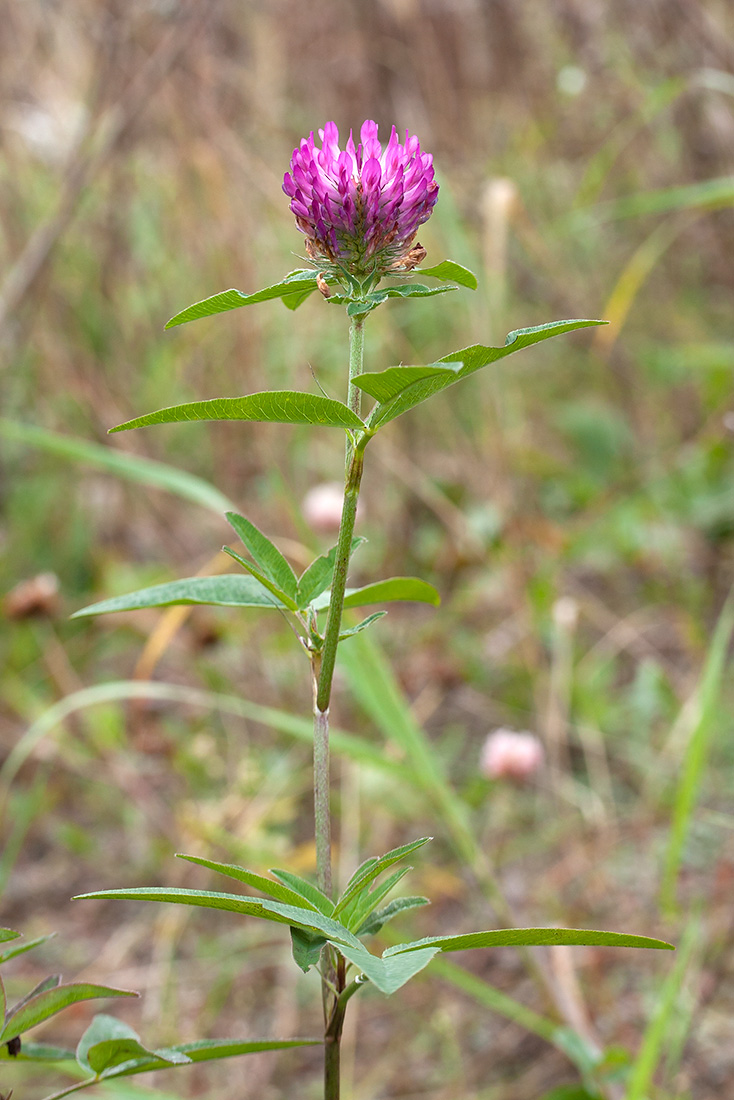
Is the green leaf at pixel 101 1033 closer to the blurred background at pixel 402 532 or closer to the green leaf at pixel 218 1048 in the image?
the green leaf at pixel 218 1048

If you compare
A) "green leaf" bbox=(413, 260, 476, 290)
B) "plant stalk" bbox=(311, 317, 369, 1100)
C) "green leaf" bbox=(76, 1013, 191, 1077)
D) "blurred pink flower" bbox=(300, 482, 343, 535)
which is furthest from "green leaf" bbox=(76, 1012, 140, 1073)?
"blurred pink flower" bbox=(300, 482, 343, 535)

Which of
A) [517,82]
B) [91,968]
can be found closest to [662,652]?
[91,968]

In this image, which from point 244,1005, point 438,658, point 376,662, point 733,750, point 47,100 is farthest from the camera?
point 47,100

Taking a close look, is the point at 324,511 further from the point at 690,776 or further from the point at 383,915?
the point at 383,915

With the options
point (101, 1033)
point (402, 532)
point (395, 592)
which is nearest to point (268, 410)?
point (395, 592)

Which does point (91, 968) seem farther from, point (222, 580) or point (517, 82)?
point (517, 82)

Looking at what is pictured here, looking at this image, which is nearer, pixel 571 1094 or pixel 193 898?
pixel 193 898
